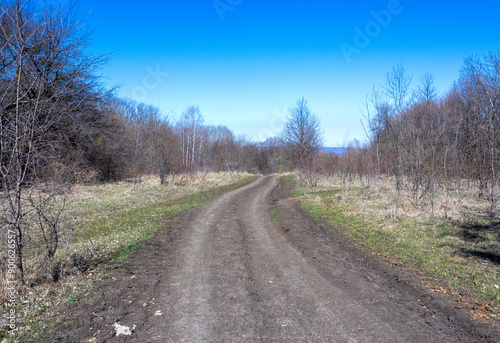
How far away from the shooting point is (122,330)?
372 cm

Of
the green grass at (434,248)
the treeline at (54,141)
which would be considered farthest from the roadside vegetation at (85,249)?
the green grass at (434,248)

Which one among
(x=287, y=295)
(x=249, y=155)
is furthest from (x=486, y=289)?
(x=249, y=155)

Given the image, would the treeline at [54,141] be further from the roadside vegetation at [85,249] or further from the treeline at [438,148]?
the treeline at [438,148]

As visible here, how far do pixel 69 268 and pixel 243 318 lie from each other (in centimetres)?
365

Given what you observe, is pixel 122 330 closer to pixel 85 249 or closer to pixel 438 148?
pixel 85 249

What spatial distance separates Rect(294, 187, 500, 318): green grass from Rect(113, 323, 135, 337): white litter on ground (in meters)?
4.77

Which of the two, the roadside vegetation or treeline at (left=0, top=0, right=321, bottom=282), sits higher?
treeline at (left=0, top=0, right=321, bottom=282)

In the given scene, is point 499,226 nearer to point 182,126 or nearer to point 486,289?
point 486,289

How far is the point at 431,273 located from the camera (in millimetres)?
5621

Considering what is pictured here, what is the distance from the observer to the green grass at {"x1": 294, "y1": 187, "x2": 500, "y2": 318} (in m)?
5.00

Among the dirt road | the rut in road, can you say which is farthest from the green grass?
the rut in road

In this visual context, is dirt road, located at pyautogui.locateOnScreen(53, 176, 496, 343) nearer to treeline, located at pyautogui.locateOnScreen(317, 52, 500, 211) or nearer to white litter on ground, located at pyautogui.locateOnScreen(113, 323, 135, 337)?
white litter on ground, located at pyautogui.locateOnScreen(113, 323, 135, 337)

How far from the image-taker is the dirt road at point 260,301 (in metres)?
3.66

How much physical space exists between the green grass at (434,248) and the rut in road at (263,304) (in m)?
1.36
